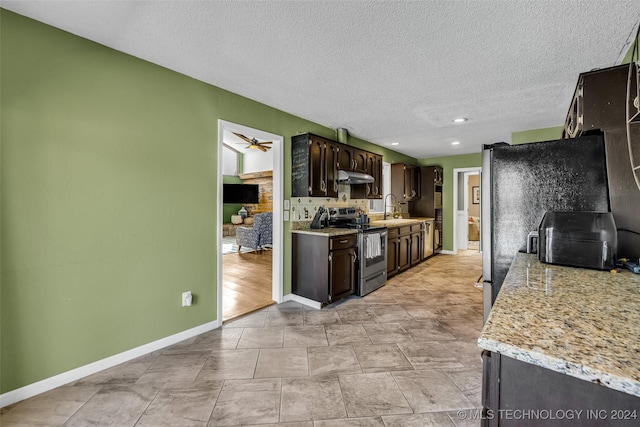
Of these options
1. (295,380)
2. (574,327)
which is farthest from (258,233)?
(574,327)

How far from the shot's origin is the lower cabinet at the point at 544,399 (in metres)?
0.58

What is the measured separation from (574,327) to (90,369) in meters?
2.79

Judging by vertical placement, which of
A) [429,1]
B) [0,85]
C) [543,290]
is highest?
[429,1]

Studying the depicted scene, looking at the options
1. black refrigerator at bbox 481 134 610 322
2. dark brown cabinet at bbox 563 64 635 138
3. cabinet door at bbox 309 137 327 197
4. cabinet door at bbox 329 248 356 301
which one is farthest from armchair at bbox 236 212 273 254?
dark brown cabinet at bbox 563 64 635 138

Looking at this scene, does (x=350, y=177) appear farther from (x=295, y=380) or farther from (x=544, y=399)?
(x=544, y=399)

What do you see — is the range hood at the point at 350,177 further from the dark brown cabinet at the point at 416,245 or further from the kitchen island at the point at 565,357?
the kitchen island at the point at 565,357

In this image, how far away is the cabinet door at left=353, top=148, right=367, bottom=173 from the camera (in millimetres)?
4223

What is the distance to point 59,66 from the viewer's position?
1.88 metres

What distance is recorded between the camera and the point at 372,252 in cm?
382

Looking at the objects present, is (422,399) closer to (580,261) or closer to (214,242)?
(580,261)

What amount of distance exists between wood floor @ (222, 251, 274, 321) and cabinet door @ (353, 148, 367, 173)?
223 centimetres

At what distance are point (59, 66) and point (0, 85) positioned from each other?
1.14 ft

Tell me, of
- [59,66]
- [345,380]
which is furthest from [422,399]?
[59,66]

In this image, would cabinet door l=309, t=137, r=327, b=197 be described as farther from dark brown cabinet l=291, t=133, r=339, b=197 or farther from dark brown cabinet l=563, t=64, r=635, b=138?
dark brown cabinet l=563, t=64, r=635, b=138
